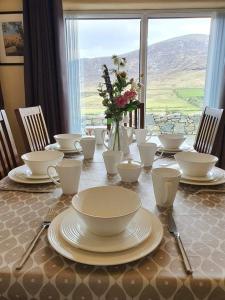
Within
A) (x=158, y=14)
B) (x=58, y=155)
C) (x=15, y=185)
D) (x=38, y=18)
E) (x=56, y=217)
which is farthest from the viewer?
(x=158, y=14)

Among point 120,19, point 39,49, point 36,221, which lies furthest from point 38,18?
point 36,221

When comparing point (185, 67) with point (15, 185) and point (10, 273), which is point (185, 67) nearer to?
point (15, 185)

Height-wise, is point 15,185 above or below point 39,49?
below

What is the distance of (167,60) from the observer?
305cm

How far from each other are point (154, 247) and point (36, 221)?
37 cm

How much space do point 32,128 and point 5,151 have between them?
474 mm

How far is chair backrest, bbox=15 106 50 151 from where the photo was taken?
1.80 meters

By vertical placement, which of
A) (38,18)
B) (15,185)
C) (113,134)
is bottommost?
(15,185)

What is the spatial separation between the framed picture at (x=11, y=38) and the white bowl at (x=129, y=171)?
7.46ft

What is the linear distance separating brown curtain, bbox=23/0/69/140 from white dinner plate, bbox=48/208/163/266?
7.56 ft

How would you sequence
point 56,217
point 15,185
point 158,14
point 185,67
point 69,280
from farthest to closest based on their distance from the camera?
point 185,67 → point 158,14 → point 15,185 → point 56,217 → point 69,280

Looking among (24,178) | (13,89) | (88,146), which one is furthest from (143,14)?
(24,178)

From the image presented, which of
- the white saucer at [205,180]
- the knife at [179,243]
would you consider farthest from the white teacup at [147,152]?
the knife at [179,243]

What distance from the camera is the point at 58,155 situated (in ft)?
3.99
